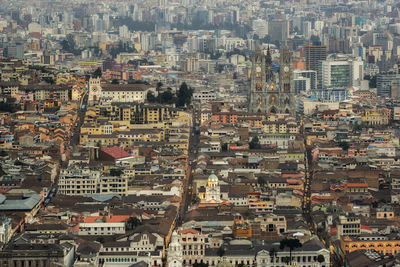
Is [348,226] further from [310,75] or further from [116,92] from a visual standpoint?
[310,75]

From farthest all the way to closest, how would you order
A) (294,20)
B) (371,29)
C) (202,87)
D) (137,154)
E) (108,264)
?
(294,20), (371,29), (202,87), (137,154), (108,264)

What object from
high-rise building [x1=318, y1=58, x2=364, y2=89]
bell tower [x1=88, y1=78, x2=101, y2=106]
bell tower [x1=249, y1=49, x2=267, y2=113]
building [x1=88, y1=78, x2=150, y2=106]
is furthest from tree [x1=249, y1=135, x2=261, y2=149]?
high-rise building [x1=318, y1=58, x2=364, y2=89]

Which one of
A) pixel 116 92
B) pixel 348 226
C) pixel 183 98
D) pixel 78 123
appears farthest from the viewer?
pixel 183 98

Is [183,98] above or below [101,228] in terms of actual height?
below

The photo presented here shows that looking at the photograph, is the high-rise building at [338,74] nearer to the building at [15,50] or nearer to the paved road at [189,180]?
the building at [15,50]

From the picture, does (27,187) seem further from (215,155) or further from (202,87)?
(202,87)

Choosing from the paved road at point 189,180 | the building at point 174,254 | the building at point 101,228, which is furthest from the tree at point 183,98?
the building at point 174,254

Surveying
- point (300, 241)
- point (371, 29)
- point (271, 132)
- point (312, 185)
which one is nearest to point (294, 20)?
point (371, 29)

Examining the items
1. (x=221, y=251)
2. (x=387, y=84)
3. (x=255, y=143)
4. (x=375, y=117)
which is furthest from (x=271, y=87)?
(x=221, y=251)
